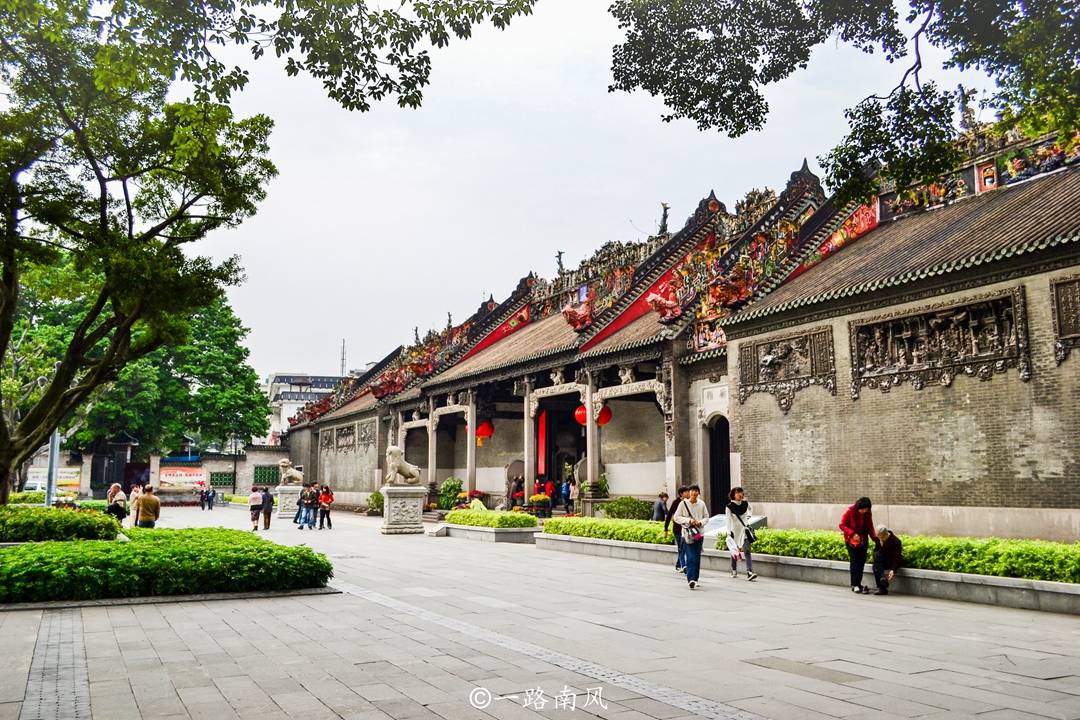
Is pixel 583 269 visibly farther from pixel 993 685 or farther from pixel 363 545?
pixel 993 685

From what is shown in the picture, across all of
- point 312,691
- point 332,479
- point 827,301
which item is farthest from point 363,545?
point 332,479

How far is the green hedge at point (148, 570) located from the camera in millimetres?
8789

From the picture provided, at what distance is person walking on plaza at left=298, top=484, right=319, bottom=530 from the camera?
24.2 metres

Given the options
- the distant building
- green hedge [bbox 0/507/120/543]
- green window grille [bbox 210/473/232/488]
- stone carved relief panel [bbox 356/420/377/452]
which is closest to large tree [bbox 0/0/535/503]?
green hedge [bbox 0/507/120/543]

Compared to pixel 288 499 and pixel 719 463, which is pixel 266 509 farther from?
pixel 719 463

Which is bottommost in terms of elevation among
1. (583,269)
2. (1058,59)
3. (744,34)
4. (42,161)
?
(1058,59)

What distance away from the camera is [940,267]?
1327 centimetres

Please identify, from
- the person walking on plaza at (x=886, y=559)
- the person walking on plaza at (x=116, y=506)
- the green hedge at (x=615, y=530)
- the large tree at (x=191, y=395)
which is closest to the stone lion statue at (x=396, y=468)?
the green hedge at (x=615, y=530)

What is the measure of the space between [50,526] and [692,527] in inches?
383

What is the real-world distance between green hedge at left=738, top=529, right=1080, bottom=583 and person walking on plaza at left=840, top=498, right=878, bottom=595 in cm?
65

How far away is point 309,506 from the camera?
24156mm

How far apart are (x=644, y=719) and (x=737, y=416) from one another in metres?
13.4

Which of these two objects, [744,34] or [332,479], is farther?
[332,479]

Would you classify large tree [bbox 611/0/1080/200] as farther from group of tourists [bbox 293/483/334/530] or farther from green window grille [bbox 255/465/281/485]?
green window grille [bbox 255/465/281/485]
